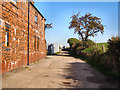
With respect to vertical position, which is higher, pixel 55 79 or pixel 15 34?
pixel 15 34

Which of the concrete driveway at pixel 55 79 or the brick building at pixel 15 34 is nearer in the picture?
the concrete driveway at pixel 55 79

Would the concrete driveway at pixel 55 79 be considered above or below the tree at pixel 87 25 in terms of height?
below

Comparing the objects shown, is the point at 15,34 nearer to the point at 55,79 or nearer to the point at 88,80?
the point at 55,79

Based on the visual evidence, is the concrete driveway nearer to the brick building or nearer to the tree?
the brick building

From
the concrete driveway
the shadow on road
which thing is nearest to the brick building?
the concrete driveway

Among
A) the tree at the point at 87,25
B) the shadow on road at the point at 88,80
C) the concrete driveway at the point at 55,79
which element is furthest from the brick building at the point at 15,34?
the tree at the point at 87,25

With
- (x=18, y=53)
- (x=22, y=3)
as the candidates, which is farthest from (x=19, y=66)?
(x=22, y=3)

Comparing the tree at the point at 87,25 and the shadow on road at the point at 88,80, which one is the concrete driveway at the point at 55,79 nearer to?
the shadow on road at the point at 88,80

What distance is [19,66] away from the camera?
25.4 feet

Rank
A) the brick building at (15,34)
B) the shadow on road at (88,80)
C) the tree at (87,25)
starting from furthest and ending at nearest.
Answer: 1. the tree at (87,25)
2. the brick building at (15,34)
3. the shadow on road at (88,80)

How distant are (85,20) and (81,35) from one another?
13.1ft

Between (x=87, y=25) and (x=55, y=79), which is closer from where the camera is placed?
(x=55, y=79)

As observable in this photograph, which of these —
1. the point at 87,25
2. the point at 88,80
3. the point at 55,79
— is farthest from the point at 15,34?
the point at 87,25

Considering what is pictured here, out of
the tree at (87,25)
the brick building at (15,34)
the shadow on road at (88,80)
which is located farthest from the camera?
the tree at (87,25)
